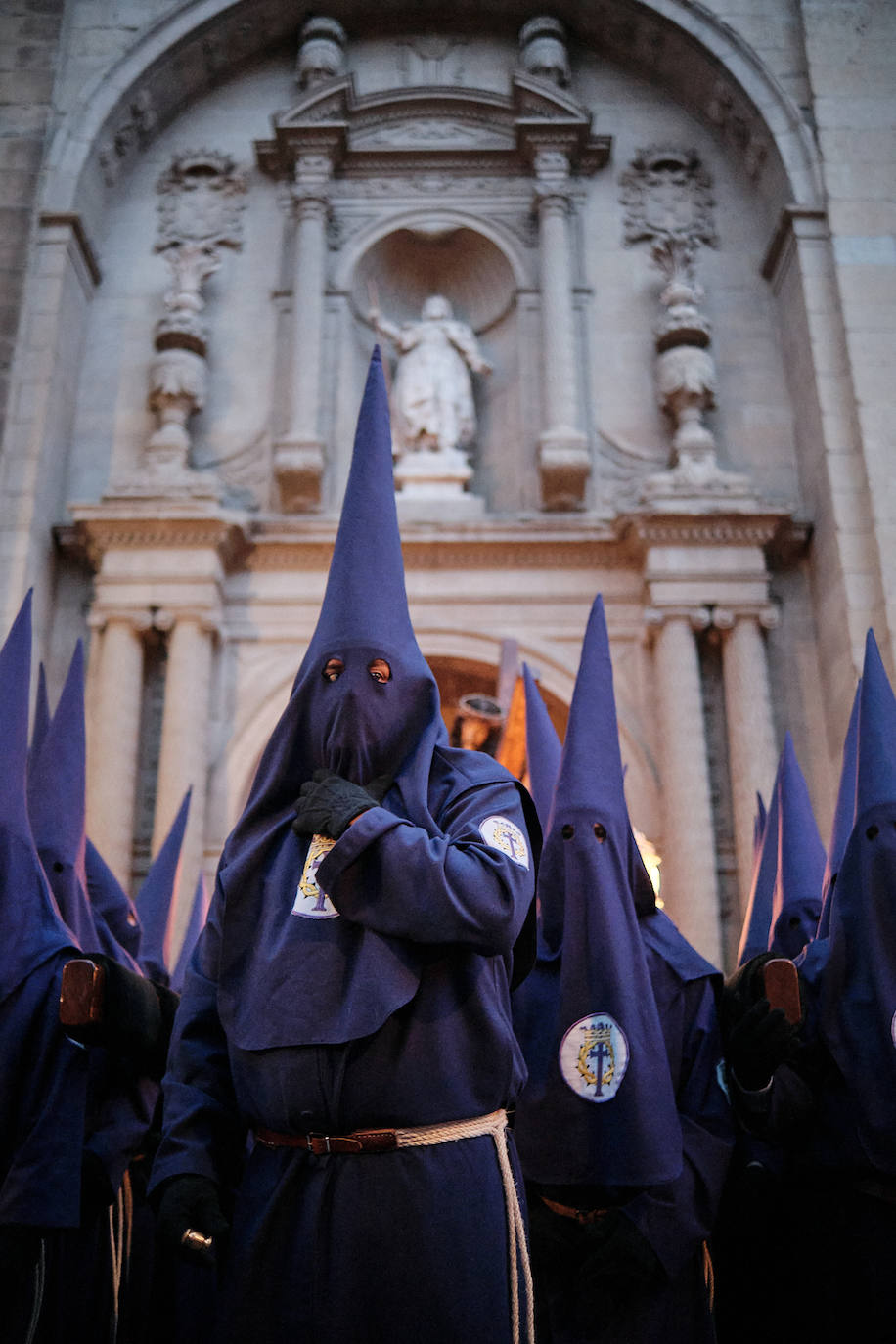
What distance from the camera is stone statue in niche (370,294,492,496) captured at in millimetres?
10258

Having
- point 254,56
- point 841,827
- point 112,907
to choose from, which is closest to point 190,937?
point 112,907

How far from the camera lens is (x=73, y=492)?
10125mm

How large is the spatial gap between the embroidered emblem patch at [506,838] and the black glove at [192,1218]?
792 millimetres

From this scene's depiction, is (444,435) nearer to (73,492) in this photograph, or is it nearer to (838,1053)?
(73,492)

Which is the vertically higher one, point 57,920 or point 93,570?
point 93,570

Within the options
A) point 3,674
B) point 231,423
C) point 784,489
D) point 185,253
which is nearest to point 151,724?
point 231,423

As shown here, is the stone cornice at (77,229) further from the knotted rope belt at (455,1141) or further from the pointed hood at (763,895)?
the knotted rope belt at (455,1141)

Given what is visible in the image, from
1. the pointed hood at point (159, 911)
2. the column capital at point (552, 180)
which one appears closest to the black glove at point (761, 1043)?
the pointed hood at point (159, 911)

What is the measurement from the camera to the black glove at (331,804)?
7.36 ft

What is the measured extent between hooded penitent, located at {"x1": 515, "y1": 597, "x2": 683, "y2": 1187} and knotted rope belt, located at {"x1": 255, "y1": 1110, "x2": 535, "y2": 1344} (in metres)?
0.87

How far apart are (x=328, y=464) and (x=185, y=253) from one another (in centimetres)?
249

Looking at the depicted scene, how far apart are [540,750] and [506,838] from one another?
222 cm

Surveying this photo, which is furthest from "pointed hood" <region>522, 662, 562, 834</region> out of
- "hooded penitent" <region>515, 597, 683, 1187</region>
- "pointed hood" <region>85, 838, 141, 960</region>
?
"pointed hood" <region>85, 838, 141, 960</region>

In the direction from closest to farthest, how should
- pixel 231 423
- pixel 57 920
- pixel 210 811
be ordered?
pixel 57 920, pixel 210 811, pixel 231 423
